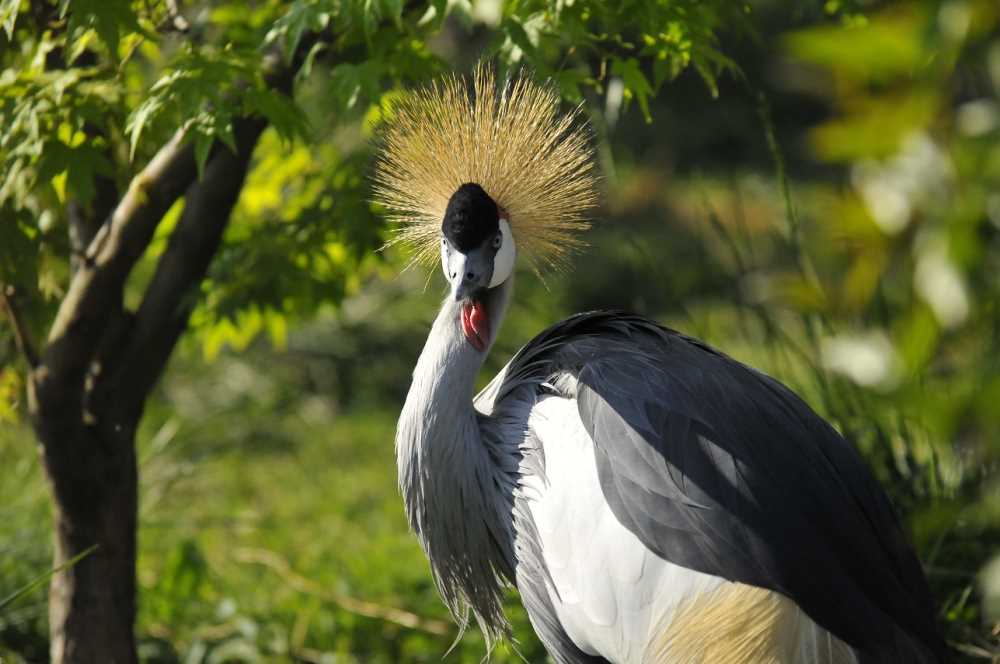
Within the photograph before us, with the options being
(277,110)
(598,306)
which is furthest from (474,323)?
(598,306)

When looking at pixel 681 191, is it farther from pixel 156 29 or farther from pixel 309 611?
pixel 156 29

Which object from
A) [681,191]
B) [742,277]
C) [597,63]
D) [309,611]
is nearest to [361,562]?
[309,611]

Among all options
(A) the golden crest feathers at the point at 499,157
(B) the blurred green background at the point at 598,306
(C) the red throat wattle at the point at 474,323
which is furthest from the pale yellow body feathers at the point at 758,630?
(A) the golden crest feathers at the point at 499,157

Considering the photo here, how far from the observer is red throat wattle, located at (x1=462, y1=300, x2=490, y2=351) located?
1.98 metres

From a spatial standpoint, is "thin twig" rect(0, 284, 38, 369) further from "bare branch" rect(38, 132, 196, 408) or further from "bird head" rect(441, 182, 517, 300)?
"bird head" rect(441, 182, 517, 300)

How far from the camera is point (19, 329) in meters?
2.18

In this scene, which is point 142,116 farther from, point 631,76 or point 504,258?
point 631,76

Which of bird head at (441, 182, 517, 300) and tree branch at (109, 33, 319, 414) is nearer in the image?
bird head at (441, 182, 517, 300)

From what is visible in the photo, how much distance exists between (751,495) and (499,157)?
73 cm

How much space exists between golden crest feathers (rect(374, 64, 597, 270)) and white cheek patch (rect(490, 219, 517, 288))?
0.26 ft

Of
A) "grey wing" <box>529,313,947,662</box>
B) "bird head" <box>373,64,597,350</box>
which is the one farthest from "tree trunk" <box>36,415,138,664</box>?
"grey wing" <box>529,313,947,662</box>

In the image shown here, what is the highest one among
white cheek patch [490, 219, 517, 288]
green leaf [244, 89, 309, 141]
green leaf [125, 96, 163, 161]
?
green leaf [244, 89, 309, 141]

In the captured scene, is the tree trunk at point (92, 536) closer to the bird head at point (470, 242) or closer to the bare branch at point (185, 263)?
the bare branch at point (185, 263)

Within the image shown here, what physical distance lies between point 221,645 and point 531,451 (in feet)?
4.26
